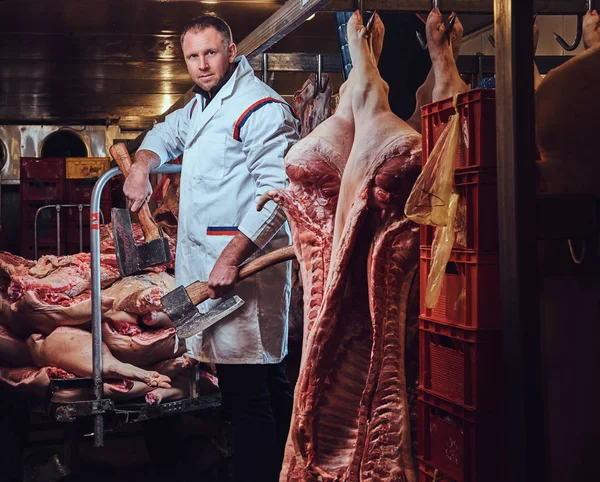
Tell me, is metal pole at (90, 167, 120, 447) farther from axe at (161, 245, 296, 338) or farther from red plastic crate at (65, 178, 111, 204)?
red plastic crate at (65, 178, 111, 204)

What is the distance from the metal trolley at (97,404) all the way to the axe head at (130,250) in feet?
0.38

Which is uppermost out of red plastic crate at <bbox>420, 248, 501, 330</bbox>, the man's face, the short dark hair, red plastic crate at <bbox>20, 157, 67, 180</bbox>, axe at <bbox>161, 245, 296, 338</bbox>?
red plastic crate at <bbox>20, 157, 67, 180</bbox>

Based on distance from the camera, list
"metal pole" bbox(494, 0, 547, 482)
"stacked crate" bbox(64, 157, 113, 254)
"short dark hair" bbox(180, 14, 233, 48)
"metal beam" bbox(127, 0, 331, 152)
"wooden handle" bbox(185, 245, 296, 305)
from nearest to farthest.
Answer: "metal pole" bbox(494, 0, 547, 482), "metal beam" bbox(127, 0, 331, 152), "wooden handle" bbox(185, 245, 296, 305), "short dark hair" bbox(180, 14, 233, 48), "stacked crate" bbox(64, 157, 113, 254)

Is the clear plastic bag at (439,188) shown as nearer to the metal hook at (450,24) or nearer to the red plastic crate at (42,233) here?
the metal hook at (450,24)

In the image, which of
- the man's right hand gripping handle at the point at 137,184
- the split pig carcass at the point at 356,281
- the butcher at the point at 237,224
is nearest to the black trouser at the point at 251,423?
the butcher at the point at 237,224

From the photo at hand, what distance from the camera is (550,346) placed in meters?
2.54

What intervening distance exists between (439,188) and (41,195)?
1270 centimetres

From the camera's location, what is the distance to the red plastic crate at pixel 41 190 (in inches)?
564

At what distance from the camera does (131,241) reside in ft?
16.5

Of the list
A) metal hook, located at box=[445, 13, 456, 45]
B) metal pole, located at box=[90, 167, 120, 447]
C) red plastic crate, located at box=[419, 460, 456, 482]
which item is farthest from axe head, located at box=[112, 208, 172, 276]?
red plastic crate, located at box=[419, 460, 456, 482]

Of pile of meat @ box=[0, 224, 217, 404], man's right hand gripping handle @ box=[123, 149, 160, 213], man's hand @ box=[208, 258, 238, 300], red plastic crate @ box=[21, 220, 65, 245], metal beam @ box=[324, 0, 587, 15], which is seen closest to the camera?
metal beam @ box=[324, 0, 587, 15]

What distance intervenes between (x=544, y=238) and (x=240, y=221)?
2068 mm

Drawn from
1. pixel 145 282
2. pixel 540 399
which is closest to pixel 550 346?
pixel 540 399

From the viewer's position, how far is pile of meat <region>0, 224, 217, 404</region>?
17.2 ft
